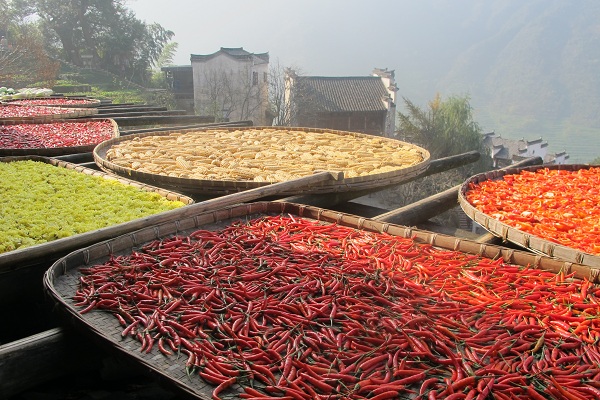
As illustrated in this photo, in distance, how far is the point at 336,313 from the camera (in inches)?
103

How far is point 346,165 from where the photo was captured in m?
6.23

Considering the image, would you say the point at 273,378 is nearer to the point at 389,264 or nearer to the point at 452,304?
the point at 452,304

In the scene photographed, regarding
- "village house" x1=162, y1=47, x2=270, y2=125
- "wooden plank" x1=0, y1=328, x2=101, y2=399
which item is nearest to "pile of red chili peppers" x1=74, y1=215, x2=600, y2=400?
"wooden plank" x1=0, y1=328, x2=101, y2=399

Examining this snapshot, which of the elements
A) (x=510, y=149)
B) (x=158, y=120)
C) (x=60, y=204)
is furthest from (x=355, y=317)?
(x=510, y=149)

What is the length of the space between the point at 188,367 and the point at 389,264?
1.55 meters

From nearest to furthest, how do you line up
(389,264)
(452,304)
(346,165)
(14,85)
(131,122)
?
(452,304) → (389,264) → (346,165) → (131,122) → (14,85)

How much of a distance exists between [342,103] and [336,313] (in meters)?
33.3

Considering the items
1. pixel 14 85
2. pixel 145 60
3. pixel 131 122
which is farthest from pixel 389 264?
pixel 145 60

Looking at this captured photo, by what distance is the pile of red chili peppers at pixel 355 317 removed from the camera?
2.09m

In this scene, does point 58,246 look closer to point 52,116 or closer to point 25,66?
point 52,116

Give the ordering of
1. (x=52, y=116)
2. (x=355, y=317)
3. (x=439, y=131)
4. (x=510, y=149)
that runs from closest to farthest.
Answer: (x=355, y=317) → (x=52, y=116) → (x=439, y=131) → (x=510, y=149)

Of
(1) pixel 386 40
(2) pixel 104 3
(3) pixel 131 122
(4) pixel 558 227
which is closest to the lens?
(4) pixel 558 227

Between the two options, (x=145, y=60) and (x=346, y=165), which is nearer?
(x=346, y=165)

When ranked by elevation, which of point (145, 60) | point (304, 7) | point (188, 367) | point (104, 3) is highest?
point (304, 7)
